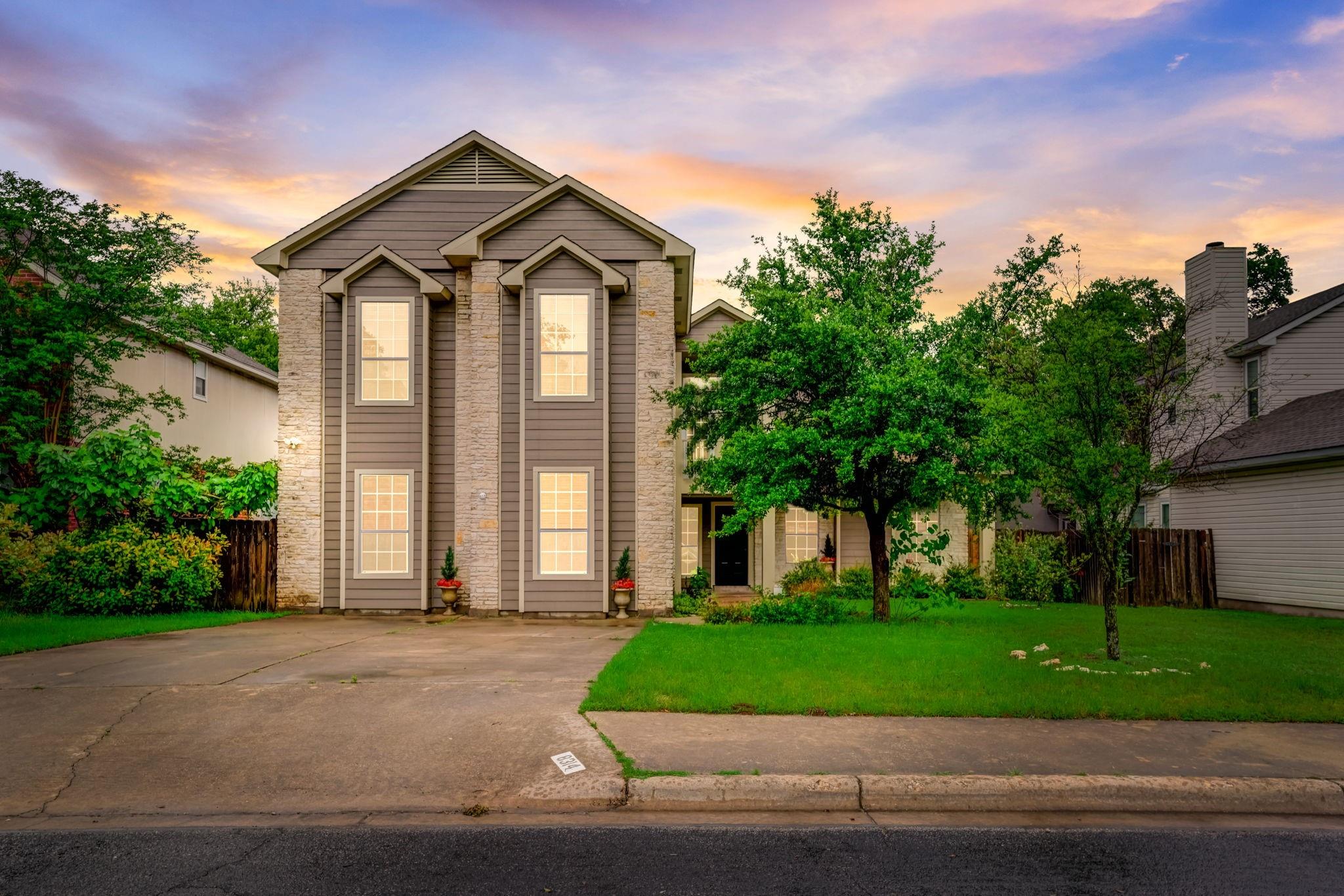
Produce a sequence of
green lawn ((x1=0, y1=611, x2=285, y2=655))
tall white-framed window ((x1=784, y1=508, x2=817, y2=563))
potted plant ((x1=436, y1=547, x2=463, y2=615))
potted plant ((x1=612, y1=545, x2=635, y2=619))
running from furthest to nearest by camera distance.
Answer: tall white-framed window ((x1=784, y1=508, x2=817, y2=563)), potted plant ((x1=436, y1=547, x2=463, y2=615)), potted plant ((x1=612, y1=545, x2=635, y2=619)), green lawn ((x1=0, y1=611, x2=285, y2=655))

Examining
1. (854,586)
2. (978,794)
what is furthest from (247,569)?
(978,794)

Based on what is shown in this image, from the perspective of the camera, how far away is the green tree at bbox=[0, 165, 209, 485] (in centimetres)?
1719

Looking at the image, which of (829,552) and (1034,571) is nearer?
(1034,571)

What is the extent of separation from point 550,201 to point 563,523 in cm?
686

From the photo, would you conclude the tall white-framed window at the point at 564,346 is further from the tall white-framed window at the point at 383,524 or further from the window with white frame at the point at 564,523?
the tall white-framed window at the point at 383,524

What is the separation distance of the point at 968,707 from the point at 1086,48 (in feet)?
43.4

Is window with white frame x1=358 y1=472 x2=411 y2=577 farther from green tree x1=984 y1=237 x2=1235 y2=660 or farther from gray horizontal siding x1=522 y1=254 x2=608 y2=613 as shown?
green tree x1=984 y1=237 x2=1235 y2=660

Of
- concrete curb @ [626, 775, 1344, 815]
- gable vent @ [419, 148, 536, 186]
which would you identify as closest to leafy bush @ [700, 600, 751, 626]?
concrete curb @ [626, 775, 1344, 815]

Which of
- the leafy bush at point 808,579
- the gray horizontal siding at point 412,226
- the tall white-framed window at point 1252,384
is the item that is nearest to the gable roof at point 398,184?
the gray horizontal siding at point 412,226

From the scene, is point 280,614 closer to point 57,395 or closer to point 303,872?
point 57,395

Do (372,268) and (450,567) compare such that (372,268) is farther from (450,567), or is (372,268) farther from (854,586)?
(854,586)

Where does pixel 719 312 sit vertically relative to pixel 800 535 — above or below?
above

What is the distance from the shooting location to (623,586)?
52.4 ft

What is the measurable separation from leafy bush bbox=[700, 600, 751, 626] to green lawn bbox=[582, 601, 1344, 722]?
89cm
